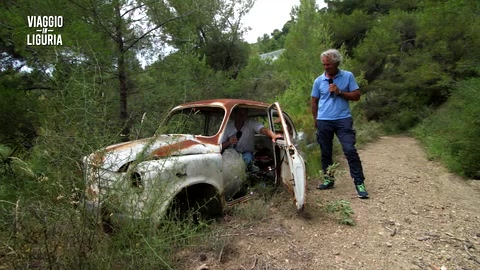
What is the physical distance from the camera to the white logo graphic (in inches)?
220

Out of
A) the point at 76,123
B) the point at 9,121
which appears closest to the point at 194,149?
the point at 76,123

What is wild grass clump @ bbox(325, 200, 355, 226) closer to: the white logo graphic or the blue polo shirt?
the blue polo shirt

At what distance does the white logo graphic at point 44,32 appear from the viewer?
5.59 m

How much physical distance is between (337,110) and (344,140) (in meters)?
0.43

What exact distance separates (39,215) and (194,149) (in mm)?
1800

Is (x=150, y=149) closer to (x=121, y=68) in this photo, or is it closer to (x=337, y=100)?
(x=337, y=100)

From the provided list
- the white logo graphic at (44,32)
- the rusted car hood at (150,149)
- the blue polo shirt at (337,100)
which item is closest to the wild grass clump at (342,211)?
the blue polo shirt at (337,100)

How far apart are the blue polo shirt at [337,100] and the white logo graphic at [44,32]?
446 cm

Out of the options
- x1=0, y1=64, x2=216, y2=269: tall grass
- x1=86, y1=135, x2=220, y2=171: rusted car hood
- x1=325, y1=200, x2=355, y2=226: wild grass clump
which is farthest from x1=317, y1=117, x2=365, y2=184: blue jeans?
x1=0, y1=64, x2=216, y2=269: tall grass

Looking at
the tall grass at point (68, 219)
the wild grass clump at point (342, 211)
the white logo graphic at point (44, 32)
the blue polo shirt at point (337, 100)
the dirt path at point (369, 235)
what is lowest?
the dirt path at point (369, 235)

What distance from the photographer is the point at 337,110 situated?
4.52m

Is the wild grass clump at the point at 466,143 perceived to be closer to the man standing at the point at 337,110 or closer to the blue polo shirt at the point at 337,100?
the man standing at the point at 337,110

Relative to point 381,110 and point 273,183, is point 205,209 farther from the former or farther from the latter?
point 381,110

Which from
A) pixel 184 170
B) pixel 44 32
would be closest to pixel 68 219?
pixel 184 170
